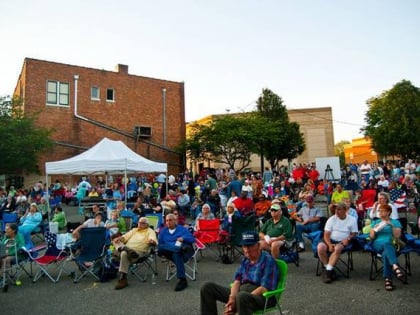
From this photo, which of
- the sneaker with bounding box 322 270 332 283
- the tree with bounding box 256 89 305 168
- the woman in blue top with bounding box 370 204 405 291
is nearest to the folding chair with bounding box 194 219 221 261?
the sneaker with bounding box 322 270 332 283

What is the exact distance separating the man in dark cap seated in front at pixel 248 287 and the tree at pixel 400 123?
98.5 ft

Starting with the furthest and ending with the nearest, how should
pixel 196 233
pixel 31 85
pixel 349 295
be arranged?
pixel 31 85 → pixel 196 233 → pixel 349 295

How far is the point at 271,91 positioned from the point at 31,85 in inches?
834

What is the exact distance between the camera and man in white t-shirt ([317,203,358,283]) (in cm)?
600

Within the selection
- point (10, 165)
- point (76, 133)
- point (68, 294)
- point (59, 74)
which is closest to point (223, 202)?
point (68, 294)

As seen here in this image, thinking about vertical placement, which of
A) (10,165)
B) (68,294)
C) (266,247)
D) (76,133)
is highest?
(76,133)

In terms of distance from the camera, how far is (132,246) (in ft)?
22.3

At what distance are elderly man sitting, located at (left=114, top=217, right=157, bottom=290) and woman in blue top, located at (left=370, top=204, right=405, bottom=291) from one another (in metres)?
3.83

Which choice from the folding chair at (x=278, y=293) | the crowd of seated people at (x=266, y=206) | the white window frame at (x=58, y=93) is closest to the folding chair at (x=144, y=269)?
the crowd of seated people at (x=266, y=206)

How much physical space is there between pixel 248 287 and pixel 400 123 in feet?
102

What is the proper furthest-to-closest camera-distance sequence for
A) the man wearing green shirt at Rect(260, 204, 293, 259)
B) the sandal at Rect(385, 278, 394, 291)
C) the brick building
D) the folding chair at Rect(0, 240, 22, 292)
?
the brick building → the folding chair at Rect(0, 240, 22, 292) → the man wearing green shirt at Rect(260, 204, 293, 259) → the sandal at Rect(385, 278, 394, 291)

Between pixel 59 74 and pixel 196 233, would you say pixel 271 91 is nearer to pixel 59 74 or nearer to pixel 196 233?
pixel 59 74

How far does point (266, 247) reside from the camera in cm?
671

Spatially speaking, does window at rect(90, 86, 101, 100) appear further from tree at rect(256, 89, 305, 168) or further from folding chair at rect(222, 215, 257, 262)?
folding chair at rect(222, 215, 257, 262)
